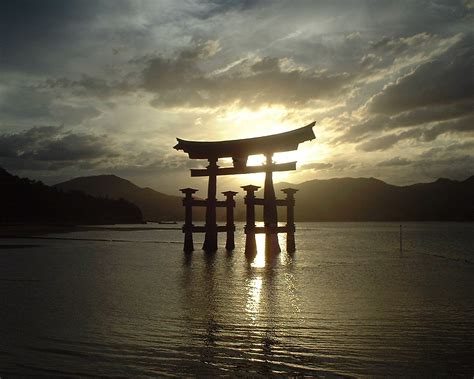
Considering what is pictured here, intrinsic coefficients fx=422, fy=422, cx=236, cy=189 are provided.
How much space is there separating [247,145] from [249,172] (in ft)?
4.59

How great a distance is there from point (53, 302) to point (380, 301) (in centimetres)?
687

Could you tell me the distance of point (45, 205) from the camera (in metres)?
69.9

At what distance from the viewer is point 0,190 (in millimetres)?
61500

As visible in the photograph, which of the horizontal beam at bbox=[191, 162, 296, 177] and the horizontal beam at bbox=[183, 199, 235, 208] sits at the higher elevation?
the horizontal beam at bbox=[191, 162, 296, 177]

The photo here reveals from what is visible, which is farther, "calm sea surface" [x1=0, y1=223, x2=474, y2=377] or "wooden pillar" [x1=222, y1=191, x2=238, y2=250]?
"wooden pillar" [x1=222, y1=191, x2=238, y2=250]

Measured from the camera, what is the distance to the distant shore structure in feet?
66.5

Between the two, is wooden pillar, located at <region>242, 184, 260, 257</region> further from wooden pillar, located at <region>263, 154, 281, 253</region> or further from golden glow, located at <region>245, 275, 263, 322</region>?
golden glow, located at <region>245, 275, 263, 322</region>

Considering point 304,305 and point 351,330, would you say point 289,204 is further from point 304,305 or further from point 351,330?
point 351,330

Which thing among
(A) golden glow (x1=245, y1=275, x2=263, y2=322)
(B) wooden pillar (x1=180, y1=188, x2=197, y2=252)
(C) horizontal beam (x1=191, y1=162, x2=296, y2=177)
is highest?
(C) horizontal beam (x1=191, y1=162, x2=296, y2=177)

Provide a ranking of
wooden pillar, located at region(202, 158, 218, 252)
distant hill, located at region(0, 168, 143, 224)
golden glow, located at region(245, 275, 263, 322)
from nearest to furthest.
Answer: golden glow, located at region(245, 275, 263, 322) → wooden pillar, located at region(202, 158, 218, 252) → distant hill, located at region(0, 168, 143, 224)

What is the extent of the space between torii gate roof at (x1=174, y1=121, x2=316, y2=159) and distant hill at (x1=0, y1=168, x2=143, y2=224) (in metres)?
46.5

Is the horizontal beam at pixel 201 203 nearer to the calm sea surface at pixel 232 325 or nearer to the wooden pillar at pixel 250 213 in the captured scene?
the wooden pillar at pixel 250 213

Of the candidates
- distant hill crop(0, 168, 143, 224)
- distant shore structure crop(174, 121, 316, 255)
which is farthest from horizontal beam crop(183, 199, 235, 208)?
distant hill crop(0, 168, 143, 224)

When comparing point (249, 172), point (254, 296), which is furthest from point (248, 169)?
point (254, 296)
